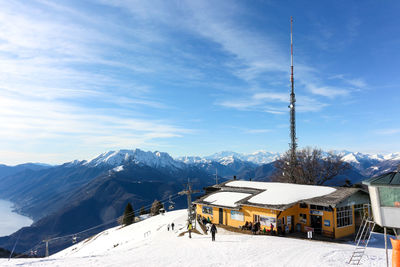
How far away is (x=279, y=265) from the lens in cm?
1641

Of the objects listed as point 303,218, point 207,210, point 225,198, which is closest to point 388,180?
point 303,218

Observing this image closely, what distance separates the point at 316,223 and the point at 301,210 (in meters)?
2.10

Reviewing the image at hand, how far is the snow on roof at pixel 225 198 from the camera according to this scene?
34.9 meters

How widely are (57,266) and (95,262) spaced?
101 inches

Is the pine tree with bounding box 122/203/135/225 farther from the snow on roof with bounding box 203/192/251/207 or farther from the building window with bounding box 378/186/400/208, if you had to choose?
the building window with bounding box 378/186/400/208

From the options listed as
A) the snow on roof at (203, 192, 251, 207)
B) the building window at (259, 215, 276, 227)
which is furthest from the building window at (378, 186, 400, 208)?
the snow on roof at (203, 192, 251, 207)

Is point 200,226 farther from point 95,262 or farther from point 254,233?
point 95,262

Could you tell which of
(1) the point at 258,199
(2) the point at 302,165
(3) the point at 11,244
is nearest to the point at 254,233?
(1) the point at 258,199

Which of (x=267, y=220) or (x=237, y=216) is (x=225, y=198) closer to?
(x=237, y=216)

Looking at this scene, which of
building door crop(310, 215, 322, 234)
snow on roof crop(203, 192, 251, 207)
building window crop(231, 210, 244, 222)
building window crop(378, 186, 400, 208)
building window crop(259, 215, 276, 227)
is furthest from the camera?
snow on roof crop(203, 192, 251, 207)

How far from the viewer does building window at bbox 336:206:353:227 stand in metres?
27.8

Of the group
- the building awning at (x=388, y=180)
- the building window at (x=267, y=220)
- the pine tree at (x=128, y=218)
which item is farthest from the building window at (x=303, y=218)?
the pine tree at (x=128, y=218)

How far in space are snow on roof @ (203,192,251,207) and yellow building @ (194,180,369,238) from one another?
161 millimetres

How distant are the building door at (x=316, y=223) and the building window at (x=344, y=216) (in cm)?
182
